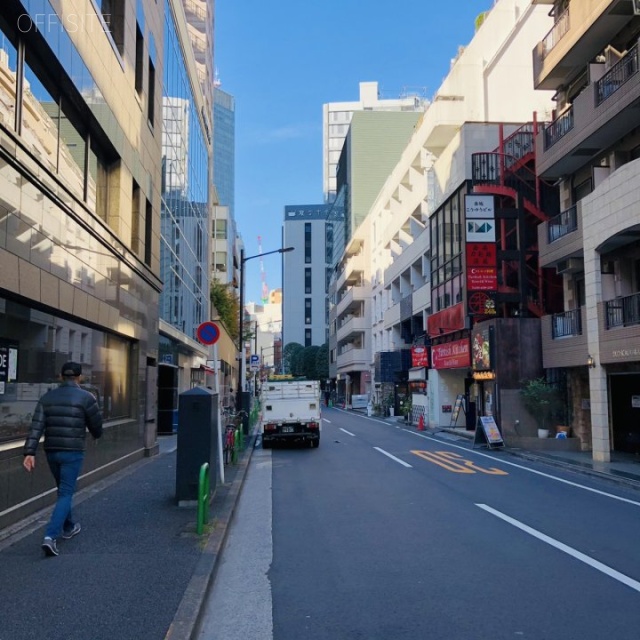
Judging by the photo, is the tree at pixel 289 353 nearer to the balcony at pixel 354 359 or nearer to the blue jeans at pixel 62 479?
the balcony at pixel 354 359

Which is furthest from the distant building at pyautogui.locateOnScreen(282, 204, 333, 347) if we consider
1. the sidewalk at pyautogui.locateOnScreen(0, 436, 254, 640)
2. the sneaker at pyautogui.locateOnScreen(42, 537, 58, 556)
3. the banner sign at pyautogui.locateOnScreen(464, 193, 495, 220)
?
the sneaker at pyautogui.locateOnScreen(42, 537, 58, 556)

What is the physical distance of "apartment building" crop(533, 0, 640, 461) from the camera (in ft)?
56.0

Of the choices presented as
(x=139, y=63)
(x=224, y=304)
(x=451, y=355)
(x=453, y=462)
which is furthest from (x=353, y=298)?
(x=139, y=63)

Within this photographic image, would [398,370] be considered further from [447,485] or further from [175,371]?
[447,485]

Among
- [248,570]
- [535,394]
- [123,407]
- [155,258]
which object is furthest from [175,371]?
[248,570]

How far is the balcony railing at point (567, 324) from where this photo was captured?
68.0 ft

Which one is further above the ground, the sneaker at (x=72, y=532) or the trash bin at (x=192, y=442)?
the trash bin at (x=192, y=442)

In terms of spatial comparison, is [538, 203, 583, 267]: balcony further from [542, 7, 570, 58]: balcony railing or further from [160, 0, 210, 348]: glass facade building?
[160, 0, 210, 348]: glass facade building

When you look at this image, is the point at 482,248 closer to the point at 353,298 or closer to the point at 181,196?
the point at 181,196

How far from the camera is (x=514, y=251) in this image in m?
26.1

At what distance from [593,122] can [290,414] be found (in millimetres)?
12593

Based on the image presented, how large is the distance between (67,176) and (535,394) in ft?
56.8

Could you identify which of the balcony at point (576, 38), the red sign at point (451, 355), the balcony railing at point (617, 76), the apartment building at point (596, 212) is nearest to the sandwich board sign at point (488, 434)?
the apartment building at point (596, 212)

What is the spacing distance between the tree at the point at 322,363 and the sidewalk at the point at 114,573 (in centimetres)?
9028
